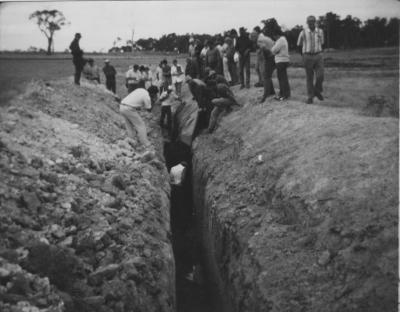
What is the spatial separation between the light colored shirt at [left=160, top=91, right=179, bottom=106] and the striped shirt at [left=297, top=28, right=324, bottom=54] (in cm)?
636

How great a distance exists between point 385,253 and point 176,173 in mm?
6327

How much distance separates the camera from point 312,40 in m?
8.38

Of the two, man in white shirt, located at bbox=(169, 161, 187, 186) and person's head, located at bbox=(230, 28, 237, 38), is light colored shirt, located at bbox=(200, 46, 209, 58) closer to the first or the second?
person's head, located at bbox=(230, 28, 237, 38)

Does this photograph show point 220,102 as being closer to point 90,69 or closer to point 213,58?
point 213,58

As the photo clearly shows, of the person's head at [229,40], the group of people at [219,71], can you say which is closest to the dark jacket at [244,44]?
the group of people at [219,71]

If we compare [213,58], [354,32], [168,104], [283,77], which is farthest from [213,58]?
[354,32]

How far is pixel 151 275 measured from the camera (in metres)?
5.30

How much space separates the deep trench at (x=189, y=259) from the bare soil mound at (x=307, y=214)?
1.31 feet

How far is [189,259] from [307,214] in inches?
137

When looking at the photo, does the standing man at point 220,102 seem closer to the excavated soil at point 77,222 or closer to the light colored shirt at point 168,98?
the excavated soil at point 77,222

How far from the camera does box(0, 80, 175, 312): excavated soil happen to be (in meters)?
4.34

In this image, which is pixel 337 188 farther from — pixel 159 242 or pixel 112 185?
pixel 112 185

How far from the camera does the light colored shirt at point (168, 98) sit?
14.1 meters

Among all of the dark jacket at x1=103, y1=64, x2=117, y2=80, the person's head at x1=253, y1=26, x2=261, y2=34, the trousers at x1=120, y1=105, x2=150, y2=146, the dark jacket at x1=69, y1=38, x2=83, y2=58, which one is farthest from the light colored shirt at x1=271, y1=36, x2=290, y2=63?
the dark jacket at x1=103, y1=64, x2=117, y2=80
